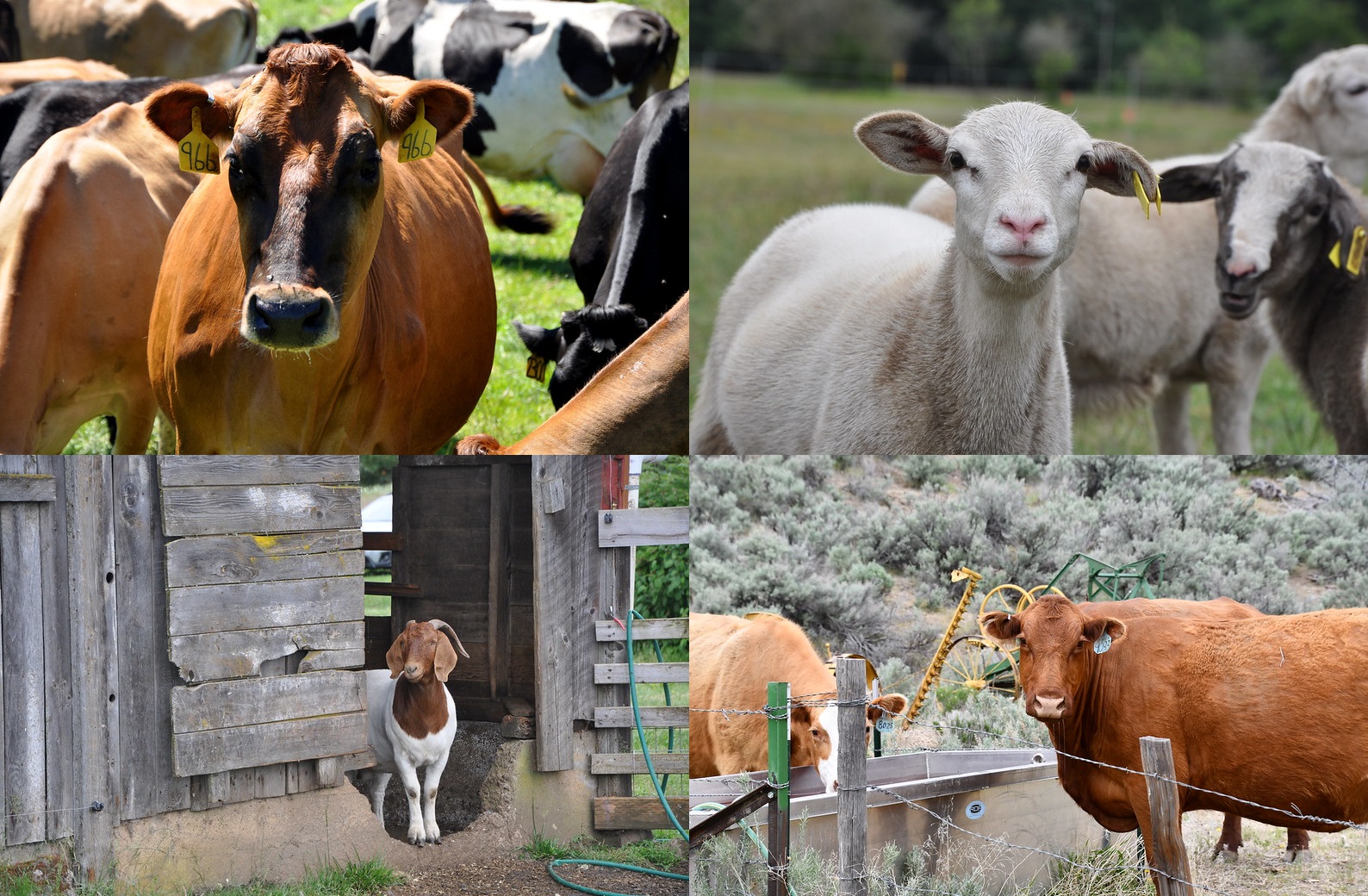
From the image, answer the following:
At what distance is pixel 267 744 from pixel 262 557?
837mm

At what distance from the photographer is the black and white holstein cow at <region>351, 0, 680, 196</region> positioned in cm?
555

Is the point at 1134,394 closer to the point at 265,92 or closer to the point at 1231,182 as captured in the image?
the point at 1231,182

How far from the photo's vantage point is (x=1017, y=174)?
15.5ft

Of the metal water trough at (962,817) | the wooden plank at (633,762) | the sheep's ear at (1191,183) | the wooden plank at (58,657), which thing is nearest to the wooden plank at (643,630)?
the wooden plank at (633,762)

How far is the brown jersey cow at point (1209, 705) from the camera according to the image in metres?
5.31

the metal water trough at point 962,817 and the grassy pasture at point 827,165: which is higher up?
the grassy pasture at point 827,165

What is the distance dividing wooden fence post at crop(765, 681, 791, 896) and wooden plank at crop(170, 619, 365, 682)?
1960 mm

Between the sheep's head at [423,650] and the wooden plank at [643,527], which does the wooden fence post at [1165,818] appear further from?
the sheep's head at [423,650]

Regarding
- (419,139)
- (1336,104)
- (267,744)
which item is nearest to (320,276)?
(419,139)

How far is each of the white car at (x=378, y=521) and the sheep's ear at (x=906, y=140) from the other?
107 inches

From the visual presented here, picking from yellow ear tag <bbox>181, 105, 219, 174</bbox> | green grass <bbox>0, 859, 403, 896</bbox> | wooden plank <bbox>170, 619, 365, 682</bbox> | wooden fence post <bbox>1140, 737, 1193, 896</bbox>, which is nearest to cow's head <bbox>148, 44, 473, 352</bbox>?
yellow ear tag <bbox>181, 105, 219, 174</bbox>

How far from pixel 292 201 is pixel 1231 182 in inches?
208

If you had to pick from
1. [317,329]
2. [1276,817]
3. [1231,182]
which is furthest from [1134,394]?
[317,329]

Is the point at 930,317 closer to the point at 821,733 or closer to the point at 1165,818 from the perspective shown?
the point at 821,733
